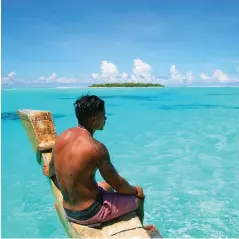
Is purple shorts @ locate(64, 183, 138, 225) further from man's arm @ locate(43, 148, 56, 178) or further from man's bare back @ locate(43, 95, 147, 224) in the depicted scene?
man's arm @ locate(43, 148, 56, 178)

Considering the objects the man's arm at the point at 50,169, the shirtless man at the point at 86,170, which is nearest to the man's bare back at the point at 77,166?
the shirtless man at the point at 86,170

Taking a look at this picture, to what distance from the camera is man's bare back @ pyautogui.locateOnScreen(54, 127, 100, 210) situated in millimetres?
1628

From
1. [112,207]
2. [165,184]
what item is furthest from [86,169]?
[165,184]

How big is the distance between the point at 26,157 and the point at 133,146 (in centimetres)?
395

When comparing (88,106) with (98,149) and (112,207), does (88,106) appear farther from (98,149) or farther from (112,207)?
(112,207)

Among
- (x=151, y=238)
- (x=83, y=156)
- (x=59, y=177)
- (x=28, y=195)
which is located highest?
(x=83, y=156)

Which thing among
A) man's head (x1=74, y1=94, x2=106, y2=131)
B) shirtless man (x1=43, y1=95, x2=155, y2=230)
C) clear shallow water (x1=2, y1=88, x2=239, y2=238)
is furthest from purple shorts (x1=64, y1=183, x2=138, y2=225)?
clear shallow water (x1=2, y1=88, x2=239, y2=238)

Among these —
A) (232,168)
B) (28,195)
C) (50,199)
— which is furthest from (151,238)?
(232,168)

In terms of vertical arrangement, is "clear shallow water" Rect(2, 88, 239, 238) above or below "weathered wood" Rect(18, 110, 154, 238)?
below

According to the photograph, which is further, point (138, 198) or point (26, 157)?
point (26, 157)

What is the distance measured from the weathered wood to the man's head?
1.46 ft

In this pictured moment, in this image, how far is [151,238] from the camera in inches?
59.0

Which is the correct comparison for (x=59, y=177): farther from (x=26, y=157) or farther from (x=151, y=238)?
(x=26, y=157)

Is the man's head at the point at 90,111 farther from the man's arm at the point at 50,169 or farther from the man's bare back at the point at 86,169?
the man's arm at the point at 50,169
